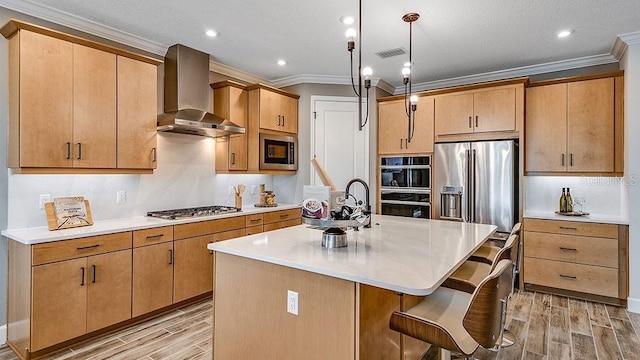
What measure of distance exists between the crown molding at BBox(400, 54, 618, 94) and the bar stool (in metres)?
3.64

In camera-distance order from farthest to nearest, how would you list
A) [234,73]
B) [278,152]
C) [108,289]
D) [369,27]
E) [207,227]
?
1. [278,152]
2. [234,73]
3. [207,227]
4. [369,27]
5. [108,289]

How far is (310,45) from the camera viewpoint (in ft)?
12.0

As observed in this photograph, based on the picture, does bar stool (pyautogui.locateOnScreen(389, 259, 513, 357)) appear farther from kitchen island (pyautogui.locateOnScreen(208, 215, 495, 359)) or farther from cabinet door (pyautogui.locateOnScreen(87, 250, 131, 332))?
cabinet door (pyautogui.locateOnScreen(87, 250, 131, 332))

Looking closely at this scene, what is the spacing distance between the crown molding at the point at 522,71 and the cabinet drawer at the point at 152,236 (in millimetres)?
3899

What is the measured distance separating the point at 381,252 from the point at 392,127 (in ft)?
10.5

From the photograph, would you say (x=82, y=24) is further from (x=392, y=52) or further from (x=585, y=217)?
(x=585, y=217)

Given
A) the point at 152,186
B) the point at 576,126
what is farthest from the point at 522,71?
the point at 152,186

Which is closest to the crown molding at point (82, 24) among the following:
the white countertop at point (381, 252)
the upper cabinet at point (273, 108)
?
the upper cabinet at point (273, 108)

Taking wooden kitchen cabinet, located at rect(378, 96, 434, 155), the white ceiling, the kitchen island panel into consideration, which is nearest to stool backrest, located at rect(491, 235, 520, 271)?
the kitchen island panel

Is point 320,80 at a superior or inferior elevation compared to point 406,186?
superior

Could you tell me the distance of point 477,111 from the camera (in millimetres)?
4199

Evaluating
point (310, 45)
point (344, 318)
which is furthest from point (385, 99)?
point (344, 318)

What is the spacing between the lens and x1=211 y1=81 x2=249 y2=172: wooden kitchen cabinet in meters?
4.19

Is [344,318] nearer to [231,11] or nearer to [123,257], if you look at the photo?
[123,257]
